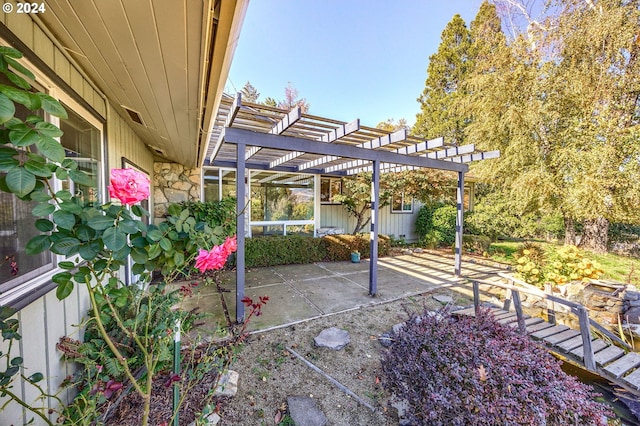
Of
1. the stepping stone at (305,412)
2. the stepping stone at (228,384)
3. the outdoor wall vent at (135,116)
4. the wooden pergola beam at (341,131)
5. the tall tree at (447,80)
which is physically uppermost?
the tall tree at (447,80)

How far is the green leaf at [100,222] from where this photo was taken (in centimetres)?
94

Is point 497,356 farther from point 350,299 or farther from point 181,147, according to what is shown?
point 181,147

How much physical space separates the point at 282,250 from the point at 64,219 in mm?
5852

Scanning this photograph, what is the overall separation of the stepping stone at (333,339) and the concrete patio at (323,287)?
0.51 meters

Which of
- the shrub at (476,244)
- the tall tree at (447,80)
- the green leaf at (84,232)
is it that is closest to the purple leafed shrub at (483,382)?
the green leaf at (84,232)

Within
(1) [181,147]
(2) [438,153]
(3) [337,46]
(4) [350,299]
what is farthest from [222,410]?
(3) [337,46]

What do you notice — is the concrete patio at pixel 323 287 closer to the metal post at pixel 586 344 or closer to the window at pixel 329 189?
the metal post at pixel 586 344

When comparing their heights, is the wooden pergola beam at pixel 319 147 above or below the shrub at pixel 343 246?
above

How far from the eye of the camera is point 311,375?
8.46 feet

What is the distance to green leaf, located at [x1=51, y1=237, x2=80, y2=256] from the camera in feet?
3.08

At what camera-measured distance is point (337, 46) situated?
475 inches

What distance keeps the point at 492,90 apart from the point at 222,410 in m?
10.4

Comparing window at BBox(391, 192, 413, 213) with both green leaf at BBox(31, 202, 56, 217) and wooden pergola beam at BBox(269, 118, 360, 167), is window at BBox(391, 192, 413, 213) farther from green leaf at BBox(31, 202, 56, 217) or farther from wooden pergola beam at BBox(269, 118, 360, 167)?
green leaf at BBox(31, 202, 56, 217)

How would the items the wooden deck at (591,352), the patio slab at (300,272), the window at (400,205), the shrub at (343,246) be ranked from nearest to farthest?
1. the wooden deck at (591,352)
2. the patio slab at (300,272)
3. the shrub at (343,246)
4. the window at (400,205)
